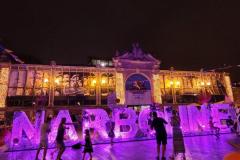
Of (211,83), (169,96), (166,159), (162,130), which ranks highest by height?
(211,83)

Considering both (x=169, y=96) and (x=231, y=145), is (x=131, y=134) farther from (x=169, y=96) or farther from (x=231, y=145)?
(x=169, y=96)

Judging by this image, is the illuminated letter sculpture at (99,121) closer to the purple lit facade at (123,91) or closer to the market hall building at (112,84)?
the purple lit facade at (123,91)

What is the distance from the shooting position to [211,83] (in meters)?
37.7

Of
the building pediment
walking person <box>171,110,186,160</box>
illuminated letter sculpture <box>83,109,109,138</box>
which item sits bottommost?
walking person <box>171,110,186,160</box>

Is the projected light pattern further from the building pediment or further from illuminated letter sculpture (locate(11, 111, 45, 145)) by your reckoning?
the building pediment

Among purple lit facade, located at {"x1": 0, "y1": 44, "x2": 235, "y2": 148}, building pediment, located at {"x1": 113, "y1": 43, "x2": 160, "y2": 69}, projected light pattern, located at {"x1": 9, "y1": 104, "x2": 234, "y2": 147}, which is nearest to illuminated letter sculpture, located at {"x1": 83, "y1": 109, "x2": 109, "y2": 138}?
projected light pattern, located at {"x1": 9, "y1": 104, "x2": 234, "y2": 147}

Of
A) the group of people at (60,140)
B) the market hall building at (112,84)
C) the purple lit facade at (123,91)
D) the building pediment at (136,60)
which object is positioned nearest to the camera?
the group of people at (60,140)

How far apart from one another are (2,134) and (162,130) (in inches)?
540

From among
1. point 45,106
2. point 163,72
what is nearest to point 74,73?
point 45,106

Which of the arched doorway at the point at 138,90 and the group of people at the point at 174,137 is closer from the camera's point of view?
the group of people at the point at 174,137

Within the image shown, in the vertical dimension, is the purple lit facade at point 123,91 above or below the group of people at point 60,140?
above

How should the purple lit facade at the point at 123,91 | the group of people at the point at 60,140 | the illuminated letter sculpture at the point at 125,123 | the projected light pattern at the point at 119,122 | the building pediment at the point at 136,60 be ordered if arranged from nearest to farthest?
the group of people at the point at 60,140 → the projected light pattern at the point at 119,122 → the illuminated letter sculpture at the point at 125,123 → the purple lit facade at the point at 123,91 → the building pediment at the point at 136,60

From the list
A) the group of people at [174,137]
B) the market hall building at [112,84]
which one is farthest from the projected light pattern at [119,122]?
the market hall building at [112,84]

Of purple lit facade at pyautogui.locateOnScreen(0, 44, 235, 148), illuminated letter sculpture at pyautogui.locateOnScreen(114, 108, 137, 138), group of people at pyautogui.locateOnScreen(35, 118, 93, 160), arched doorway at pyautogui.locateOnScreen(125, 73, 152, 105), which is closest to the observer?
group of people at pyautogui.locateOnScreen(35, 118, 93, 160)
